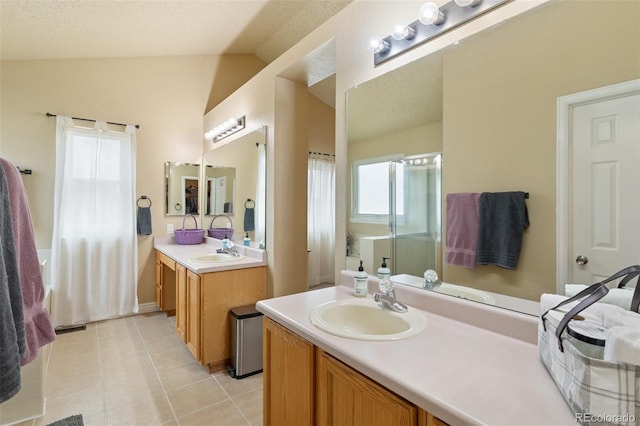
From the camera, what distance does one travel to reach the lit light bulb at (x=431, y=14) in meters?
1.34

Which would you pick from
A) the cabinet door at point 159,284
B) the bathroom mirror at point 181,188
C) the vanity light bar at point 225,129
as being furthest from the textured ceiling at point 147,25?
the cabinet door at point 159,284

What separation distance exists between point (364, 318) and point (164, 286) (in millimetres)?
2888

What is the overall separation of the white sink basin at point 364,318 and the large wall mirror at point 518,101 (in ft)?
0.96

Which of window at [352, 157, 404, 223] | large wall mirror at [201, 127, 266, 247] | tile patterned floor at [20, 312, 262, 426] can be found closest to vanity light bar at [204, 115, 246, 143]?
large wall mirror at [201, 127, 266, 247]

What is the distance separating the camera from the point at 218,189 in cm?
364

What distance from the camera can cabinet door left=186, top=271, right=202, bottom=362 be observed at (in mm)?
2314

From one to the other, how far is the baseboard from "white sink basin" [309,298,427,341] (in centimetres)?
312

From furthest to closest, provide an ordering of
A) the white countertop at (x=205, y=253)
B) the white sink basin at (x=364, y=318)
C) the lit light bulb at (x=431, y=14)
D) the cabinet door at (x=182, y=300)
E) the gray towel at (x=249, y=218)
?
1. the gray towel at (x=249, y=218)
2. the cabinet door at (x=182, y=300)
3. the white countertop at (x=205, y=253)
4. the lit light bulb at (x=431, y=14)
5. the white sink basin at (x=364, y=318)

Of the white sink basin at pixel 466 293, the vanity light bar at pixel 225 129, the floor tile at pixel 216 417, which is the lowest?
the floor tile at pixel 216 417

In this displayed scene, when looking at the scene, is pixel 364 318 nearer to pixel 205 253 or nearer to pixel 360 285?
pixel 360 285

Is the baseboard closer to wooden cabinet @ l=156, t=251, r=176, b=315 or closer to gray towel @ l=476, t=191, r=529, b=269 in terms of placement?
wooden cabinet @ l=156, t=251, r=176, b=315

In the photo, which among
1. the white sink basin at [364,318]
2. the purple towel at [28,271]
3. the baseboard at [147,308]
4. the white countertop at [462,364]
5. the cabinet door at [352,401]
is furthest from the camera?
the baseboard at [147,308]

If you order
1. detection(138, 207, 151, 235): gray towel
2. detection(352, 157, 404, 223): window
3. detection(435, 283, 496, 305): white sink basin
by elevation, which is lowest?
detection(435, 283, 496, 305): white sink basin

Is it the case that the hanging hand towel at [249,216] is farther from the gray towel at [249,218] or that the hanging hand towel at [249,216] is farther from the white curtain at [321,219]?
the white curtain at [321,219]
